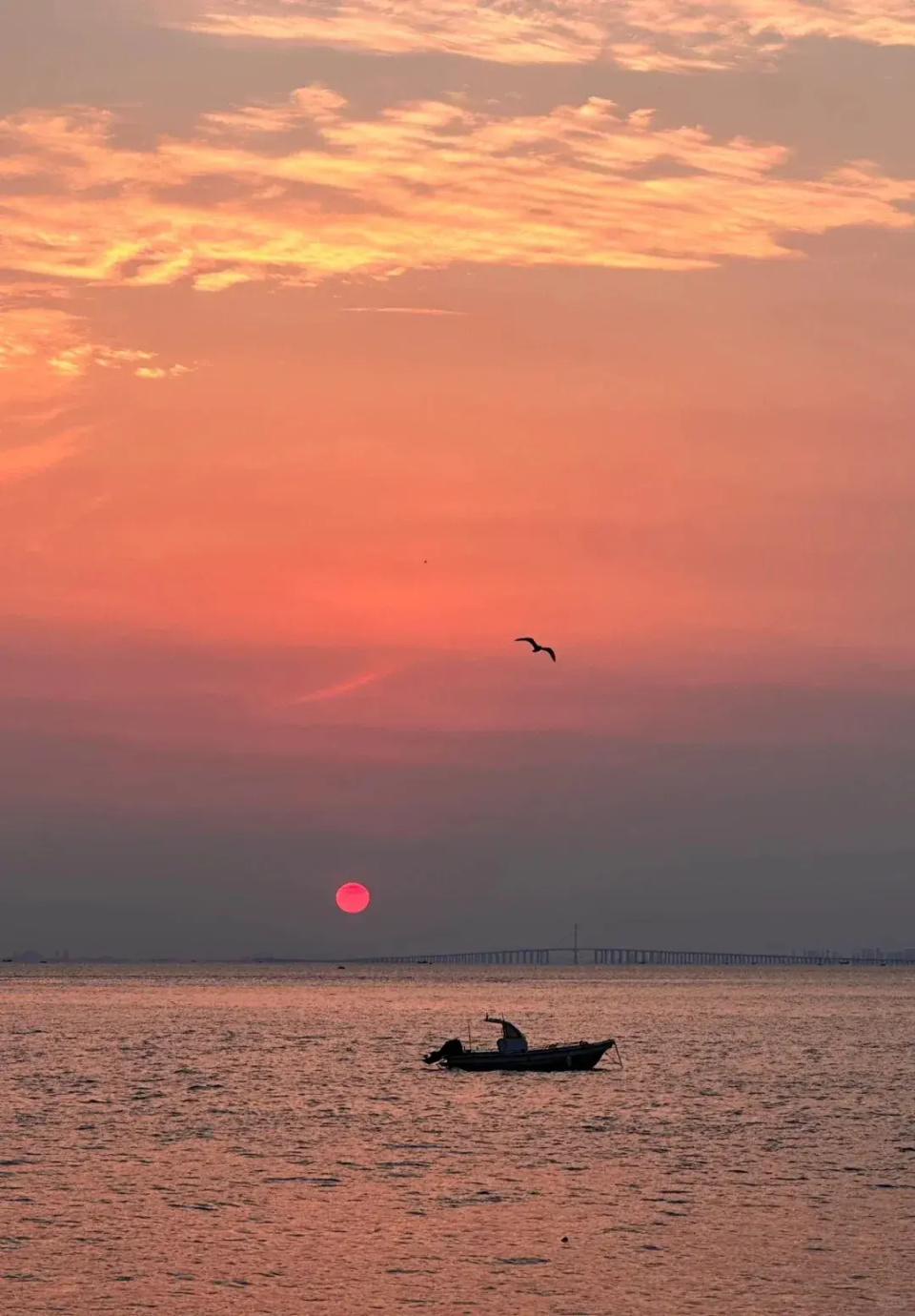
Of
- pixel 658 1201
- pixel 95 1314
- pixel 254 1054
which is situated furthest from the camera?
pixel 254 1054

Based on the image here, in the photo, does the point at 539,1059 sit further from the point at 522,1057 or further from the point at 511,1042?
the point at 511,1042

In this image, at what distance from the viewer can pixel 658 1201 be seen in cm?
7138

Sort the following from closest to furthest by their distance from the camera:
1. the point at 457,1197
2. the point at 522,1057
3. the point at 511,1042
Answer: the point at 457,1197
the point at 522,1057
the point at 511,1042

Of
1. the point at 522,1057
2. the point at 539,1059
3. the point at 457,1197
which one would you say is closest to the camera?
the point at 457,1197

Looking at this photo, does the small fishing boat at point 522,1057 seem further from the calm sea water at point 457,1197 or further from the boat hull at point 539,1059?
the calm sea water at point 457,1197

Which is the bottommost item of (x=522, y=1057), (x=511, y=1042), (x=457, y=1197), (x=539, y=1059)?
(x=457, y=1197)

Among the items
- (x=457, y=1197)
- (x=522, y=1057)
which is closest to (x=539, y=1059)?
(x=522, y=1057)

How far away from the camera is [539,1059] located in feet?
477

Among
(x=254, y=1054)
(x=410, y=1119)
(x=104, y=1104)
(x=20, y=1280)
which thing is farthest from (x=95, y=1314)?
(x=254, y=1054)

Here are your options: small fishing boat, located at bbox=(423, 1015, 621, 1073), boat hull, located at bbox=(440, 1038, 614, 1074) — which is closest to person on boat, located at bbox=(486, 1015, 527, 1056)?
small fishing boat, located at bbox=(423, 1015, 621, 1073)

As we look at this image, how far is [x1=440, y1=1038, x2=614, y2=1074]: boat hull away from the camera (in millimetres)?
144625

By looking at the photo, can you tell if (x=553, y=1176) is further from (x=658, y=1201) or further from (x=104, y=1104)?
(x=104, y=1104)

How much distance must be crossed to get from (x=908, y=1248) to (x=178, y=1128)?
50753 millimetres

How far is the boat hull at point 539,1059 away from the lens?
14462 cm
